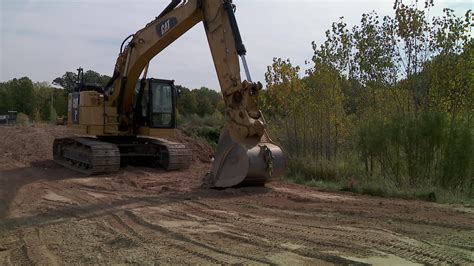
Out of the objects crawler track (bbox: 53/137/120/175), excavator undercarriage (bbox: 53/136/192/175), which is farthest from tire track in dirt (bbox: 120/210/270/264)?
excavator undercarriage (bbox: 53/136/192/175)

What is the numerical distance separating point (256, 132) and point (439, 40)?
609 centimetres

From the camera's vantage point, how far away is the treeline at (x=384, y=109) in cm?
1191

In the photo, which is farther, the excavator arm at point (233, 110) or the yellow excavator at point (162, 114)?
the yellow excavator at point (162, 114)

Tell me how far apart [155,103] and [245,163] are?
5.88 meters

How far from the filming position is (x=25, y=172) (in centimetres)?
1466

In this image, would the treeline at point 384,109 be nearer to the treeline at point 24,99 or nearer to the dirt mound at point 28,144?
the dirt mound at point 28,144

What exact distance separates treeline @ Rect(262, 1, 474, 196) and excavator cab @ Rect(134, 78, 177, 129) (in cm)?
395

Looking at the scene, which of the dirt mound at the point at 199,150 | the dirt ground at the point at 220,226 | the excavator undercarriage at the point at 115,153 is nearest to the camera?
the dirt ground at the point at 220,226

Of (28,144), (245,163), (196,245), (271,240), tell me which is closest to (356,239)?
(271,240)

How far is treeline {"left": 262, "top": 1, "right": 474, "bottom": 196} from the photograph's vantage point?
39.1 feet

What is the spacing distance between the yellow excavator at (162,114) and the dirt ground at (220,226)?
74cm

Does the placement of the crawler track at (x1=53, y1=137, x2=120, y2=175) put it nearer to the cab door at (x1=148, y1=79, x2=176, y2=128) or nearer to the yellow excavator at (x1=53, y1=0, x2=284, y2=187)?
the yellow excavator at (x1=53, y1=0, x2=284, y2=187)

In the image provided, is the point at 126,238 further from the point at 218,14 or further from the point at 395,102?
the point at 395,102

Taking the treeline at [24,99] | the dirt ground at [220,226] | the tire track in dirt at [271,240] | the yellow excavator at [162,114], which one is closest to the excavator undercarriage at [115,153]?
the yellow excavator at [162,114]
